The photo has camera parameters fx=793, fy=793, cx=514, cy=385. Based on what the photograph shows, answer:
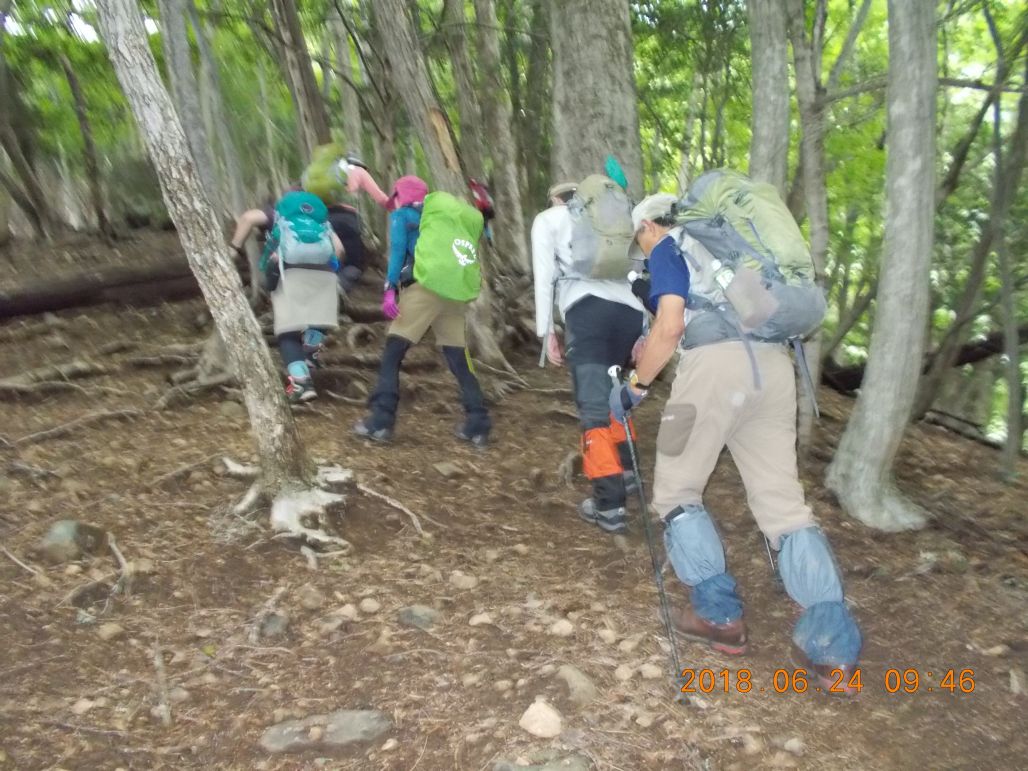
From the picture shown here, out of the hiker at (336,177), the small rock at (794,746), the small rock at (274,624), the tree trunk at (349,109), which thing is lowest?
the small rock at (794,746)

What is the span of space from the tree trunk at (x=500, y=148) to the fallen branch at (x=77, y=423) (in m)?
6.07

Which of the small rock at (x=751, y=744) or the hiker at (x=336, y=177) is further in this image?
the hiker at (x=336, y=177)

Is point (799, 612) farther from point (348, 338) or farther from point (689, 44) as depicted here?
point (689, 44)

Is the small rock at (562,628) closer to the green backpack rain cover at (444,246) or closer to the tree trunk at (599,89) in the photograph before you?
the green backpack rain cover at (444,246)

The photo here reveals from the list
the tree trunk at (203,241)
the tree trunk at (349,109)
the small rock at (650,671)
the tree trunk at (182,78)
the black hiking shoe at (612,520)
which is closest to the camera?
the small rock at (650,671)

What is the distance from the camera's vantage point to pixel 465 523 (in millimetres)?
4906

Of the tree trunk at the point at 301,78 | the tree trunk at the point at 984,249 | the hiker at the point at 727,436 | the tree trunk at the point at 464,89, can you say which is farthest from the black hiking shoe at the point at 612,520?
the tree trunk at the point at 301,78

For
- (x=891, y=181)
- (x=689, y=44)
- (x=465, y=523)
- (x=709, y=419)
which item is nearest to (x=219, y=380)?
(x=465, y=523)

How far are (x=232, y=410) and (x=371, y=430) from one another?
119cm

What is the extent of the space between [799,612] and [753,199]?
7.06ft

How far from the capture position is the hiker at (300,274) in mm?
5867

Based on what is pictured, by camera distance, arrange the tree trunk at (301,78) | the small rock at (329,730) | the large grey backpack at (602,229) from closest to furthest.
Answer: the small rock at (329,730)
the large grey backpack at (602,229)
the tree trunk at (301,78)

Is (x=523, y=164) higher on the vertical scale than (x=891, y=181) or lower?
higher

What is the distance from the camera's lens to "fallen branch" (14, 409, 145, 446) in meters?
5.23
